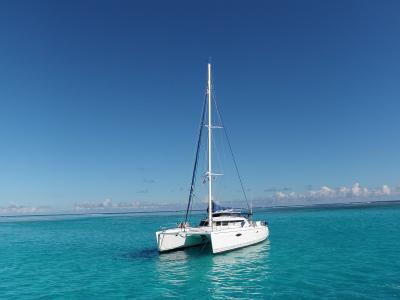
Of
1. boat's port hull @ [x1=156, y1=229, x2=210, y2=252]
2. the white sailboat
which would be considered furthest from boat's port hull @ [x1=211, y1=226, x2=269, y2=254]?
boat's port hull @ [x1=156, y1=229, x2=210, y2=252]

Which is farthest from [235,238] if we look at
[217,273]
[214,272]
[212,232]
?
[217,273]

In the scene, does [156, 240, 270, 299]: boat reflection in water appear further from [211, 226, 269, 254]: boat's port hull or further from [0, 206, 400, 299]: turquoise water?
[211, 226, 269, 254]: boat's port hull

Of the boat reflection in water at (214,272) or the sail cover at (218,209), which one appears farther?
the sail cover at (218,209)

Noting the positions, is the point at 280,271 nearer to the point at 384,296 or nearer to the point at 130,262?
the point at 384,296

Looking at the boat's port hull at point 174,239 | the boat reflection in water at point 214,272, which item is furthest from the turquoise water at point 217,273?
the boat's port hull at point 174,239

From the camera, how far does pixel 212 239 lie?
95.5 ft

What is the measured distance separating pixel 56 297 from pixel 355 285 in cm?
1607

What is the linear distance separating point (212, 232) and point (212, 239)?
1.81ft

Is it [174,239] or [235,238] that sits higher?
[174,239]

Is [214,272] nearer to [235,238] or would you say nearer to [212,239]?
[212,239]

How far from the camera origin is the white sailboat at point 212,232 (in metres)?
30.3

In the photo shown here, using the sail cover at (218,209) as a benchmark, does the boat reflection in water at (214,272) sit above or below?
below

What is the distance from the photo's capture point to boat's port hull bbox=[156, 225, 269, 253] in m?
29.7

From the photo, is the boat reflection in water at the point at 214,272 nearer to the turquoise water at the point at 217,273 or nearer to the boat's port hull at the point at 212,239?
the turquoise water at the point at 217,273
